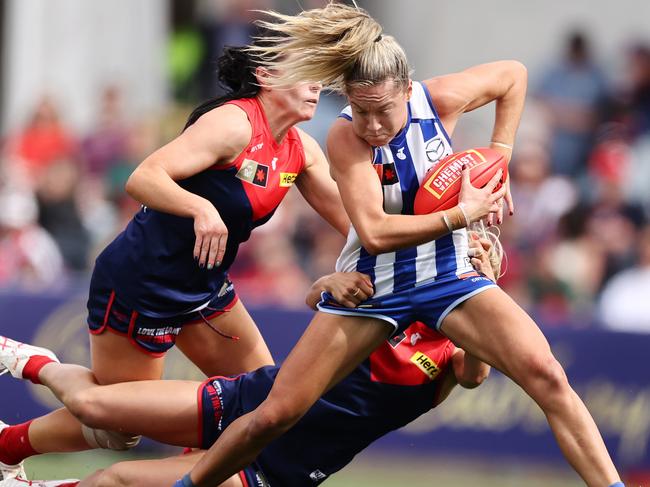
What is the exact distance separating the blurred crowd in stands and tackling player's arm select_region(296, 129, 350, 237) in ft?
9.20

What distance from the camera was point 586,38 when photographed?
11.9 meters

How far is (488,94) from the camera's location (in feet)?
17.7

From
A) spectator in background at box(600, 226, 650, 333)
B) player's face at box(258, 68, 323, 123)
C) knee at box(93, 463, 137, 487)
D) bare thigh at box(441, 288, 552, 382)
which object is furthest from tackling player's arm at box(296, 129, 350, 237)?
spectator in background at box(600, 226, 650, 333)

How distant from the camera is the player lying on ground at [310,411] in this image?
5316 millimetres

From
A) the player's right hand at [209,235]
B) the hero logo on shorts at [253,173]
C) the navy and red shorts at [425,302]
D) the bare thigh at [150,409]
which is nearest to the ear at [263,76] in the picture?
the hero logo on shorts at [253,173]

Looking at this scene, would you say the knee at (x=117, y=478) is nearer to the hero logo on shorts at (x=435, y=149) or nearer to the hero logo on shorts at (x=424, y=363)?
the hero logo on shorts at (x=424, y=363)

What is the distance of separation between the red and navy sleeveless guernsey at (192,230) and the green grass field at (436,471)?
2.72 metres

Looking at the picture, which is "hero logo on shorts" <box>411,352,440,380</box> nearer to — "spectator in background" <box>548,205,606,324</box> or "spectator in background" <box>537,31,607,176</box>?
"spectator in background" <box>548,205,606,324</box>

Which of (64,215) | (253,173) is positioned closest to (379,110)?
(253,173)

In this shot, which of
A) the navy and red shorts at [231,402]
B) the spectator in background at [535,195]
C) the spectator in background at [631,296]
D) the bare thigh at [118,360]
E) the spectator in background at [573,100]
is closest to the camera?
the navy and red shorts at [231,402]

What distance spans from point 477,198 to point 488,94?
0.56 meters

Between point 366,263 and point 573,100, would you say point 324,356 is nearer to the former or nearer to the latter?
point 366,263

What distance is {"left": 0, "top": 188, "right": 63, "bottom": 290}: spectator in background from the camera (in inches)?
380

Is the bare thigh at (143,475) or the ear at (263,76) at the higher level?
the ear at (263,76)
